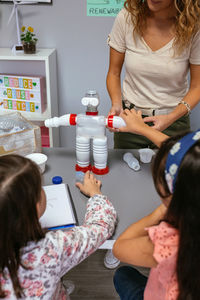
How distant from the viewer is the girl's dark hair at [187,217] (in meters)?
0.62

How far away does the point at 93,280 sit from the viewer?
5.14 feet

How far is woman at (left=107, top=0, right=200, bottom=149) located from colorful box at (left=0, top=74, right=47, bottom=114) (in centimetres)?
67

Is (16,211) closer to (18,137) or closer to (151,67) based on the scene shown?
(18,137)

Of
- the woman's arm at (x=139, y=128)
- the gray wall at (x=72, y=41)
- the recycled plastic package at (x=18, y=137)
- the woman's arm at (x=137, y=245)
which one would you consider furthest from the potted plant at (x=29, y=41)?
the woman's arm at (x=137, y=245)

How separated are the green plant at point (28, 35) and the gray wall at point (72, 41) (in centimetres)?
5

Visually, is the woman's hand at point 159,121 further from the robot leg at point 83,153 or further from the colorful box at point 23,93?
the colorful box at point 23,93

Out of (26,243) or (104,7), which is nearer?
(26,243)

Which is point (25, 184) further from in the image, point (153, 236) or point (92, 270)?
point (92, 270)

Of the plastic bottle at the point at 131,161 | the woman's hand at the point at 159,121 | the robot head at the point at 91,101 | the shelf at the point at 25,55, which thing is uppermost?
the shelf at the point at 25,55

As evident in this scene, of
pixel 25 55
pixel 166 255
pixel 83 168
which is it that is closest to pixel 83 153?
pixel 83 168

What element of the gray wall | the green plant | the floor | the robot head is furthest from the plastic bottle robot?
the gray wall

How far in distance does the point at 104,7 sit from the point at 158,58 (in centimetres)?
→ 86

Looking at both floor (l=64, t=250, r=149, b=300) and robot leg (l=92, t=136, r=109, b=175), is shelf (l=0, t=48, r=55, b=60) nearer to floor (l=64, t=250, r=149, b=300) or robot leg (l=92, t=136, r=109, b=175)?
robot leg (l=92, t=136, r=109, b=175)

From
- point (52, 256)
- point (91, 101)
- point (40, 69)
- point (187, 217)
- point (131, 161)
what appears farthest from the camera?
point (40, 69)
